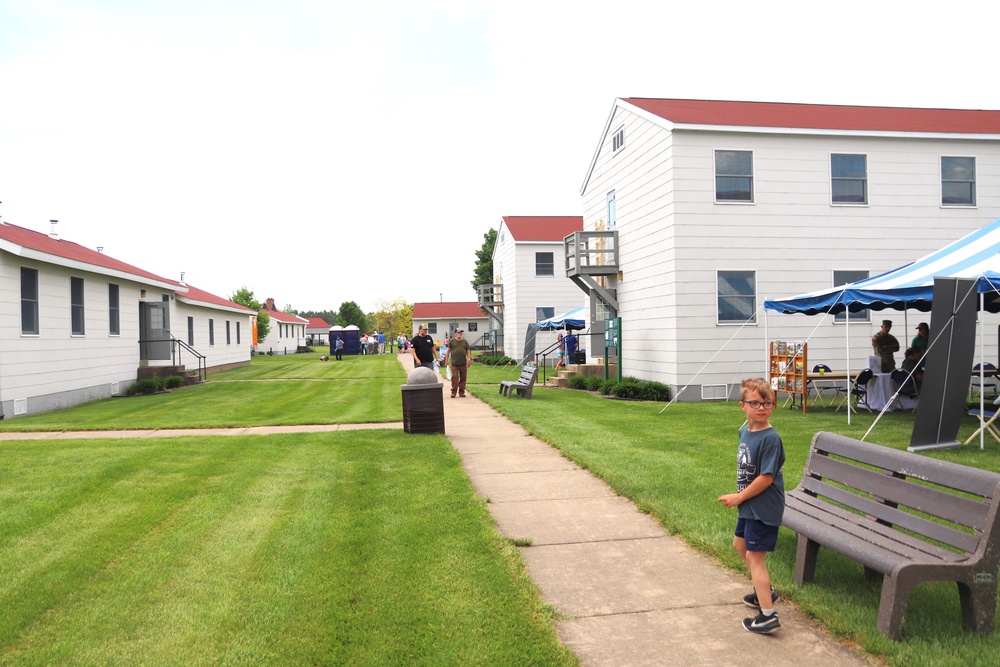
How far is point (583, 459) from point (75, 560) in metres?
5.78

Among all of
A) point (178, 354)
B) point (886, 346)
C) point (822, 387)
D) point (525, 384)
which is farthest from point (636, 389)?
point (178, 354)

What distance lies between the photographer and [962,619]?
13.5ft

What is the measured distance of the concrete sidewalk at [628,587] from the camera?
13.0 ft

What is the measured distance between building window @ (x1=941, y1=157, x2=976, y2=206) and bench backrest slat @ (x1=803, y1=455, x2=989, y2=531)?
16.6 meters

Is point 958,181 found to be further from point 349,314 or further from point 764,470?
point 349,314

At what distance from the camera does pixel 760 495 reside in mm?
4312

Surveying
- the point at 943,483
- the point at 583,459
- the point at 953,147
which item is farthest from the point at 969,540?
the point at 953,147

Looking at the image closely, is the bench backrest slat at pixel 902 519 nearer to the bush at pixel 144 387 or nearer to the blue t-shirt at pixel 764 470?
the blue t-shirt at pixel 764 470

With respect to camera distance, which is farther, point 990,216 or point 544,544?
point 990,216

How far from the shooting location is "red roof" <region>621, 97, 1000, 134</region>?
18.2 meters

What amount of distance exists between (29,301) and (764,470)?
56.7ft

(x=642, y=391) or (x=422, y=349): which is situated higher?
(x=422, y=349)

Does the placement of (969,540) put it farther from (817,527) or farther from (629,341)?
(629,341)

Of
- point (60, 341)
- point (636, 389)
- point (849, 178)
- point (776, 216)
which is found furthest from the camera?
point (849, 178)
